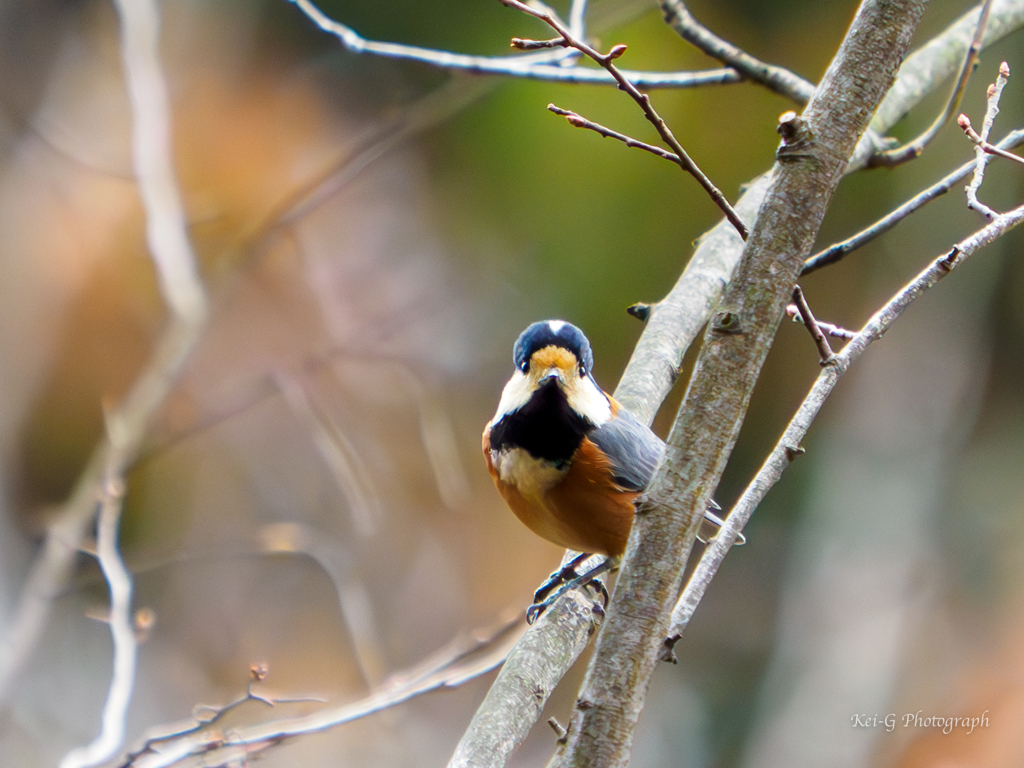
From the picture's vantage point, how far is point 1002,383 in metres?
4.91

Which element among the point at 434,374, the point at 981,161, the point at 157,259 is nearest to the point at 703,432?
the point at 981,161

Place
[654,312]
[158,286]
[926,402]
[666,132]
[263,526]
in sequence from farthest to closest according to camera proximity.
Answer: [263,526]
[158,286]
[926,402]
[654,312]
[666,132]

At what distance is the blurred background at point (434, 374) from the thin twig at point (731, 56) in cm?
235

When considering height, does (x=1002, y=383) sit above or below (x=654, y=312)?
above

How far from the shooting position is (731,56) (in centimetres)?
207

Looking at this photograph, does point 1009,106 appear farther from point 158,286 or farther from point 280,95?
point 158,286

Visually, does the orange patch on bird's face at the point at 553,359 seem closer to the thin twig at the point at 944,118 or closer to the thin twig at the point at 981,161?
the thin twig at the point at 981,161

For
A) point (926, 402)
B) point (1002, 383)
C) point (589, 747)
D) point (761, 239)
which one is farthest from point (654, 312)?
point (1002, 383)

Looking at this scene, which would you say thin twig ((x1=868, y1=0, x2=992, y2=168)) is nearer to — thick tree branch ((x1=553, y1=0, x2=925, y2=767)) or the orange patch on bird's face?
the orange patch on bird's face

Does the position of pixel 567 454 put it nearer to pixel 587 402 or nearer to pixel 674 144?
pixel 587 402

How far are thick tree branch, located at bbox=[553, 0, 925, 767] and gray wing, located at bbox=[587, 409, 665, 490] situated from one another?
3.16 ft

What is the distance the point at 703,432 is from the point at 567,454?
3.26 feet

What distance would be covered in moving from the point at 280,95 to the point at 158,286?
1.40 meters

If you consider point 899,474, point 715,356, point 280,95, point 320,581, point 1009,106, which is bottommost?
point 715,356
